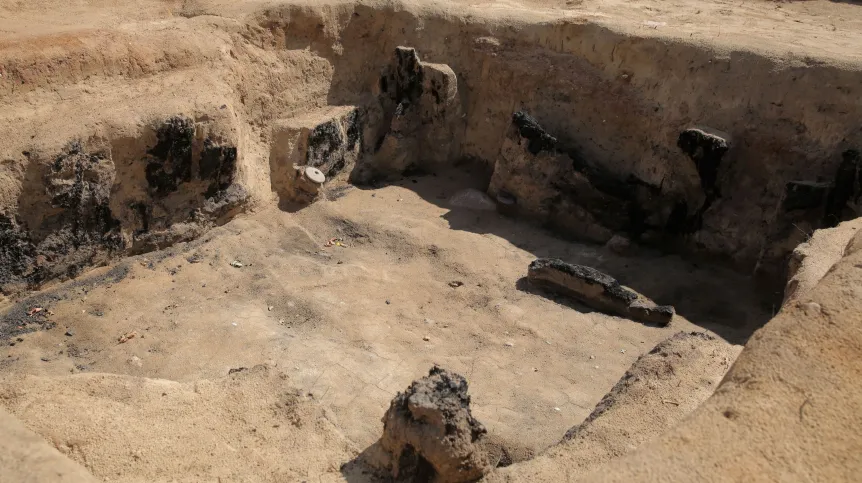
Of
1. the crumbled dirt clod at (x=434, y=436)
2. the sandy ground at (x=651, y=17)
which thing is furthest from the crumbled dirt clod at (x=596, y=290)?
the crumbled dirt clod at (x=434, y=436)

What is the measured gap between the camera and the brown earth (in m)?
5.16

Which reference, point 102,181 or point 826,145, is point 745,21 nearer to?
point 826,145

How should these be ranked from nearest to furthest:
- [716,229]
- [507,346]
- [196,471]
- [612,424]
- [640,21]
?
1. [196,471]
2. [612,424]
3. [507,346]
4. [716,229]
5. [640,21]

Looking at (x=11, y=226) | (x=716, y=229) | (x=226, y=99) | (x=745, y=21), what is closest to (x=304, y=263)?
(x=226, y=99)

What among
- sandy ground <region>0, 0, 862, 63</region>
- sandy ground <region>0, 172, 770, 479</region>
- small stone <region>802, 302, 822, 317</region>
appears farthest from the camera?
sandy ground <region>0, 0, 862, 63</region>

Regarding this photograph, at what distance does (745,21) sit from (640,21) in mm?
1663

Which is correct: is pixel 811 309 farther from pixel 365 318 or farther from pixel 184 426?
pixel 365 318

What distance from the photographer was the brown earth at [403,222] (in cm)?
516

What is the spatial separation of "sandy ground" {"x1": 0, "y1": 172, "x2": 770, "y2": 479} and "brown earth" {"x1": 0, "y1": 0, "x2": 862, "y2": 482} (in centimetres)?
4

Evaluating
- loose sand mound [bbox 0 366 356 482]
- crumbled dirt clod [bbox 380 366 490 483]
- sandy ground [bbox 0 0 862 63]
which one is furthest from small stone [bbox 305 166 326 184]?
crumbled dirt clod [bbox 380 366 490 483]

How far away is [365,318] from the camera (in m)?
8.12

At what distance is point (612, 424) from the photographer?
5156 millimetres

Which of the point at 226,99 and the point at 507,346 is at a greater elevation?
the point at 226,99

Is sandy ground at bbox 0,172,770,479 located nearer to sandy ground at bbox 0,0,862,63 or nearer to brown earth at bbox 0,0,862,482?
brown earth at bbox 0,0,862,482
